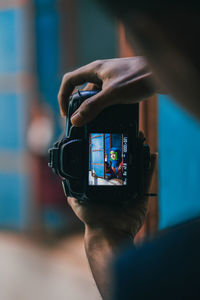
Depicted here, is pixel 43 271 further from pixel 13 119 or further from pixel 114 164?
pixel 114 164

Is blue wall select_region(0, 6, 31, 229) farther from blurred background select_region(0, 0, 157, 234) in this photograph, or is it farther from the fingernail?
the fingernail

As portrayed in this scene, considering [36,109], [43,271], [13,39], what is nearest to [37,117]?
[36,109]

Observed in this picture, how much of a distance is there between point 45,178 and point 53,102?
61 centimetres

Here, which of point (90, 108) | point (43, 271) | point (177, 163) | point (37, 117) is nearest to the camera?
point (90, 108)

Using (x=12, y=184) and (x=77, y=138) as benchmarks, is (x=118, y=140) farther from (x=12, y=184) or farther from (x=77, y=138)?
(x=12, y=184)

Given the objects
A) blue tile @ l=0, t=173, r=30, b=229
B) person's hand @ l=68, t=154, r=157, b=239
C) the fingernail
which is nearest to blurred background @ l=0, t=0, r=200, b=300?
blue tile @ l=0, t=173, r=30, b=229

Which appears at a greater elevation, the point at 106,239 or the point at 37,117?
the point at 37,117

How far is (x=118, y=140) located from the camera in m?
0.76

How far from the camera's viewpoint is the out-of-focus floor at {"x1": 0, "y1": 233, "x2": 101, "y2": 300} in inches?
86.4

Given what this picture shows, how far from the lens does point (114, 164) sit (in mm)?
758

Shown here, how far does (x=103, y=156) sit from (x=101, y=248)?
179 millimetres

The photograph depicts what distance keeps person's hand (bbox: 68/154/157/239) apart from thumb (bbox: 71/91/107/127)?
0.19m

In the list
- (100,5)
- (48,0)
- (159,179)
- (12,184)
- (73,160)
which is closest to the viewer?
(100,5)

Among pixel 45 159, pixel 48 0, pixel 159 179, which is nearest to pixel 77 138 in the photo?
pixel 159 179
